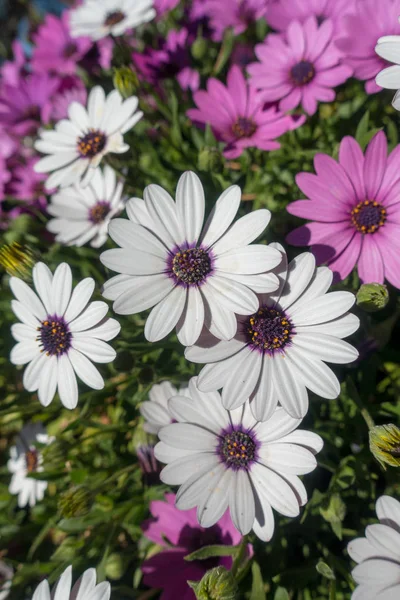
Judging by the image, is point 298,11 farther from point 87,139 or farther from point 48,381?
point 48,381

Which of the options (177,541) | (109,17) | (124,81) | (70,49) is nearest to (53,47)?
(70,49)

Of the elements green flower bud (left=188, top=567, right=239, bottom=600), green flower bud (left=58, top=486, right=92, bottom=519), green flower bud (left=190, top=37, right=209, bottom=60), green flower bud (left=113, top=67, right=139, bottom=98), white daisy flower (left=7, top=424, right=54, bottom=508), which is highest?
green flower bud (left=190, top=37, right=209, bottom=60)

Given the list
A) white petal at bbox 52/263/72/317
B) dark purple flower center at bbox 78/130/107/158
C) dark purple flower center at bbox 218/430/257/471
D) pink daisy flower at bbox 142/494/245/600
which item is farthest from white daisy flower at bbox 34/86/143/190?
pink daisy flower at bbox 142/494/245/600

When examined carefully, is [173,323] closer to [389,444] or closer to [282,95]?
[389,444]

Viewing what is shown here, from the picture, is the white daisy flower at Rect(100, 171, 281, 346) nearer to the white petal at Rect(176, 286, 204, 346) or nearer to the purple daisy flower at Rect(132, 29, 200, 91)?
the white petal at Rect(176, 286, 204, 346)

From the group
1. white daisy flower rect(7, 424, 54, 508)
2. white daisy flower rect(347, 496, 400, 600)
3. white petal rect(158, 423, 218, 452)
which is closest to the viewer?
white daisy flower rect(347, 496, 400, 600)

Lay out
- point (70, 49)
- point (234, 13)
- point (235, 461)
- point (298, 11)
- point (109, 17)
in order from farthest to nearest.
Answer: point (70, 49), point (234, 13), point (109, 17), point (298, 11), point (235, 461)

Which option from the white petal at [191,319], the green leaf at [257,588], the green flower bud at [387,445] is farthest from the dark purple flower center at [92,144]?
the green leaf at [257,588]

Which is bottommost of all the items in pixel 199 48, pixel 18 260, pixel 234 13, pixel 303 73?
pixel 18 260
